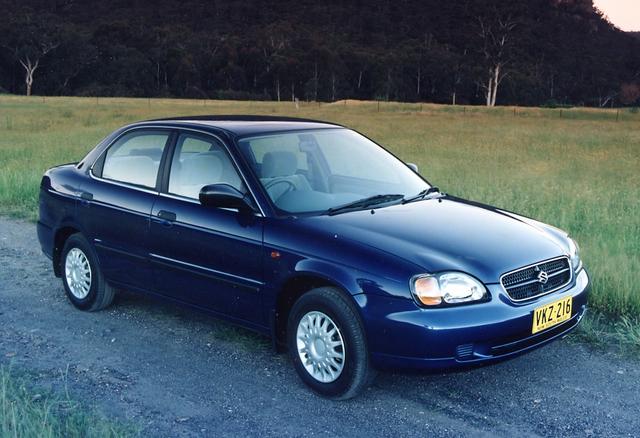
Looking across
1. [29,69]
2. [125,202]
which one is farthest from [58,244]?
[29,69]

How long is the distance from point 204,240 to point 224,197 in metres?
0.40

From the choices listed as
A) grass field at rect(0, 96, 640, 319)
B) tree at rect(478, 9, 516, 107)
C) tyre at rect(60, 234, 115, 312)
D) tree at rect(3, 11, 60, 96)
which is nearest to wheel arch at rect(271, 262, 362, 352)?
tyre at rect(60, 234, 115, 312)

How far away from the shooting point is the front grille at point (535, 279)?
14.5 feet

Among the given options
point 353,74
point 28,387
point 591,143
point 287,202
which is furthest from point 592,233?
point 353,74

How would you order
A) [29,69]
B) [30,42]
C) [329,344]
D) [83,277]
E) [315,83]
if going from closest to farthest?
1. [329,344]
2. [83,277]
3. [30,42]
4. [29,69]
5. [315,83]

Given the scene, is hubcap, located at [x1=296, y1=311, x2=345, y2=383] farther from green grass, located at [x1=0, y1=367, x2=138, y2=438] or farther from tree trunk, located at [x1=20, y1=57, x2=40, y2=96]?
tree trunk, located at [x1=20, y1=57, x2=40, y2=96]

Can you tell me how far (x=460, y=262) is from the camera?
436 centimetres

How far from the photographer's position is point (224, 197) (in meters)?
4.92

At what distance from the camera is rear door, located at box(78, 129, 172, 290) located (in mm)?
5715

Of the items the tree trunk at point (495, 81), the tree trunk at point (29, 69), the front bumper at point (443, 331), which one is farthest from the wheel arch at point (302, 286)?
the tree trunk at point (29, 69)

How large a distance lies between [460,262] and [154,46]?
86899 mm

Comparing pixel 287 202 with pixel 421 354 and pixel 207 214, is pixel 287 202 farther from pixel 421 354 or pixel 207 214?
pixel 421 354

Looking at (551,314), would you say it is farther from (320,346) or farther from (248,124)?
(248,124)

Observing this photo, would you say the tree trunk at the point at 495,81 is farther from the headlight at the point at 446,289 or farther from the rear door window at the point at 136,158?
the headlight at the point at 446,289
